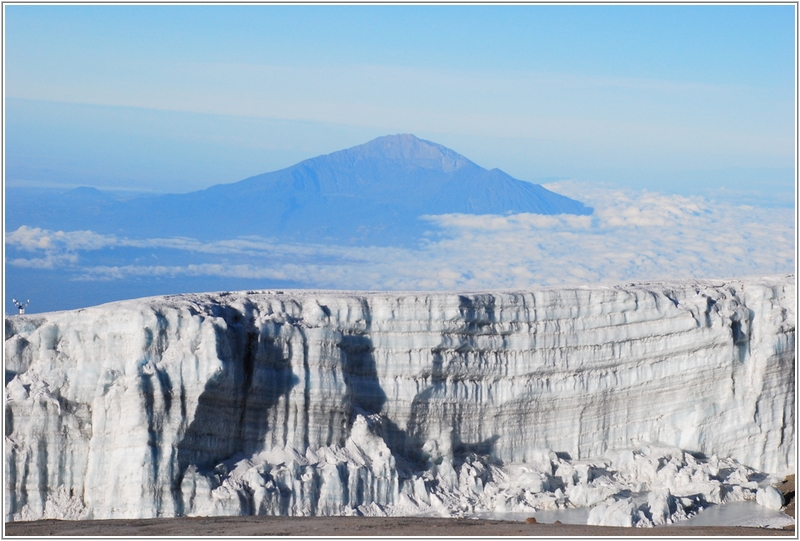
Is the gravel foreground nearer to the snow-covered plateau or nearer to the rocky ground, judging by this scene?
the rocky ground

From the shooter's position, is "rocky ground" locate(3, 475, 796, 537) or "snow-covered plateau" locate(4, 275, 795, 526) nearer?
"rocky ground" locate(3, 475, 796, 537)

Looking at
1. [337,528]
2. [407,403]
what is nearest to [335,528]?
[337,528]

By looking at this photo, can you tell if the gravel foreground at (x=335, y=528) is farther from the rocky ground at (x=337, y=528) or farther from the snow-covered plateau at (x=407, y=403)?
the snow-covered plateau at (x=407, y=403)

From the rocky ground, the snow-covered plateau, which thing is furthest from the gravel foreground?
the snow-covered plateau

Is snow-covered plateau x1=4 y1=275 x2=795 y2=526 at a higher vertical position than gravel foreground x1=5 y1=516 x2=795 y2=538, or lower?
higher

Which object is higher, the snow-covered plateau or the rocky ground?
the snow-covered plateau

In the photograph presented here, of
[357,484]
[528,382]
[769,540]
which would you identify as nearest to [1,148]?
[357,484]

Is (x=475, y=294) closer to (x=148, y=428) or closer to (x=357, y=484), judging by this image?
(x=357, y=484)
